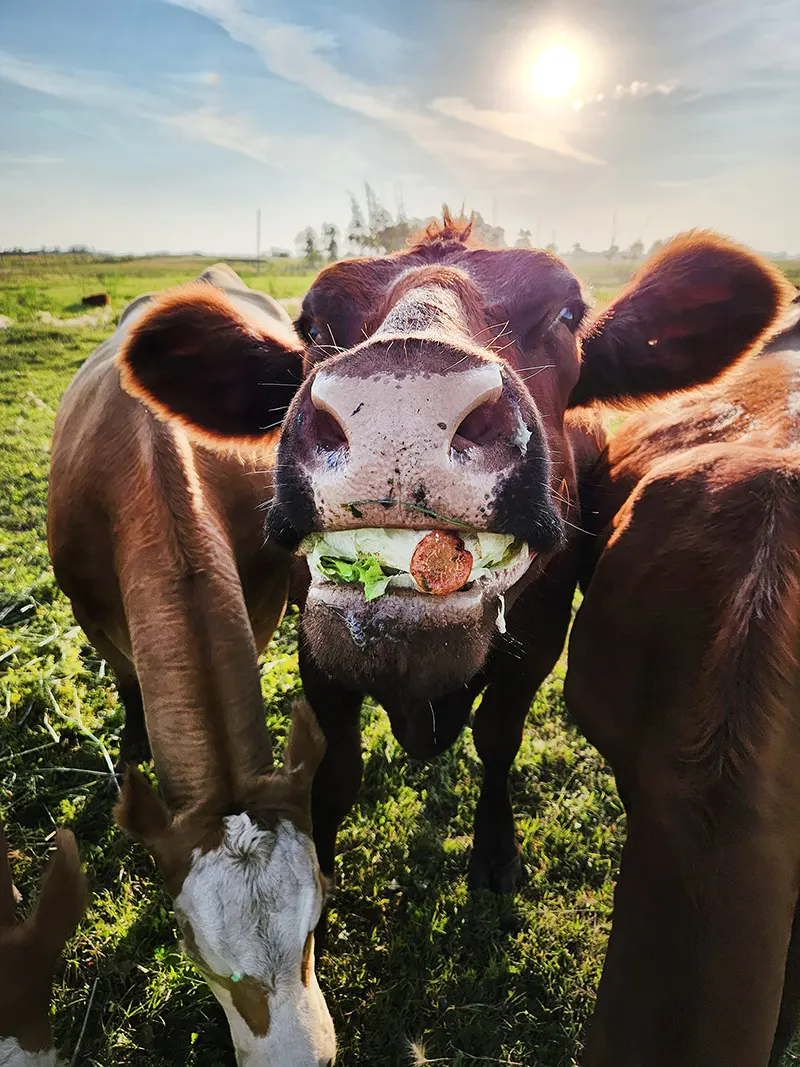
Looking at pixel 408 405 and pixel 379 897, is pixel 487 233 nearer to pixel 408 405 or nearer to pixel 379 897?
pixel 408 405

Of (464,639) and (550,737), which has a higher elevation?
(464,639)

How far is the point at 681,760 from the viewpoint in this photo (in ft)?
6.74

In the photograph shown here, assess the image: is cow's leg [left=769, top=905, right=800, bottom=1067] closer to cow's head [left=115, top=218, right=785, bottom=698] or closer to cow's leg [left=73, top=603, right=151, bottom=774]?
cow's head [left=115, top=218, right=785, bottom=698]

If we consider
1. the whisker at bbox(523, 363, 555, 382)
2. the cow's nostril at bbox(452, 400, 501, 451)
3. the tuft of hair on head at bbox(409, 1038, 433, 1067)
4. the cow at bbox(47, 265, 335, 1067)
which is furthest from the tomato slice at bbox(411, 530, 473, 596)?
the tuft of hair on head at bbox(409, 1038, 433, 1067)

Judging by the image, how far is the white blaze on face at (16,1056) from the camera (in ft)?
6.67

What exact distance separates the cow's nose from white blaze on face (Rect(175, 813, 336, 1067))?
151 cm

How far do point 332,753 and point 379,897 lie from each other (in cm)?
90

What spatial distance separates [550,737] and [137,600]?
3.06 meters

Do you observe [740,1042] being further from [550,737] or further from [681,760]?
[550,737]

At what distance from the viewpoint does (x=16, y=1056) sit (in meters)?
2.05

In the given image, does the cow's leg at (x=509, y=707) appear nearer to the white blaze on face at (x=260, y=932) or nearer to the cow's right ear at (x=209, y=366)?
the white blaze on face at (x=260, y=932)

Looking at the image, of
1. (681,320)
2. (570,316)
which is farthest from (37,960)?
(681,320)

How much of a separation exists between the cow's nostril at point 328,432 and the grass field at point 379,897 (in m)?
2.68

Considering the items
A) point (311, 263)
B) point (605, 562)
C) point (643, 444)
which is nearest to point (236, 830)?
point (605, 562)
